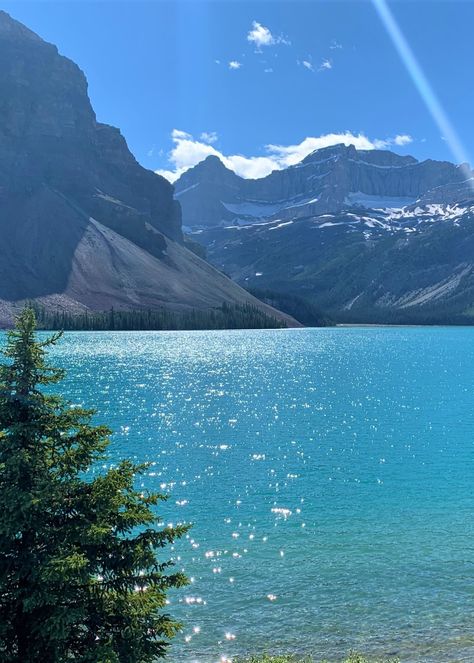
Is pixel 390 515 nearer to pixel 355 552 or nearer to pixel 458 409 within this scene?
pixel 355 552

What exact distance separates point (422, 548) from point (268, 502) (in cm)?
1122

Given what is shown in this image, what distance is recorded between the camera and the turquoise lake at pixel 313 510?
22.3 metres

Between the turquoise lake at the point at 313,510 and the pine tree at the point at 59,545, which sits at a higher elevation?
the pine tree at the point at 59,545

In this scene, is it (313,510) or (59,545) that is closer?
(59,545)

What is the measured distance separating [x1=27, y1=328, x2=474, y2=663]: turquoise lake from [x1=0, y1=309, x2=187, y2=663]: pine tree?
9.20 m

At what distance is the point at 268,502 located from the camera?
38219mm

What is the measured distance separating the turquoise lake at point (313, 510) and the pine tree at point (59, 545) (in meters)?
9.20

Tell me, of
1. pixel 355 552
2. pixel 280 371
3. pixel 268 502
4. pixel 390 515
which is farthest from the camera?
pixel 280 371

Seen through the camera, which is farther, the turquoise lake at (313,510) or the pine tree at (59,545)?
the turquoise lake at (313,510)

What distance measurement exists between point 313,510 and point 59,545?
27244 mm

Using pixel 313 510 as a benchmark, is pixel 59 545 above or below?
above

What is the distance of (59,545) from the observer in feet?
39.2

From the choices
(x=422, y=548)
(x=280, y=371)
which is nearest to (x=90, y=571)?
(x=422, y=548)

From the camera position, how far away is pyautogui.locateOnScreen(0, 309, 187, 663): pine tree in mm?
11438
